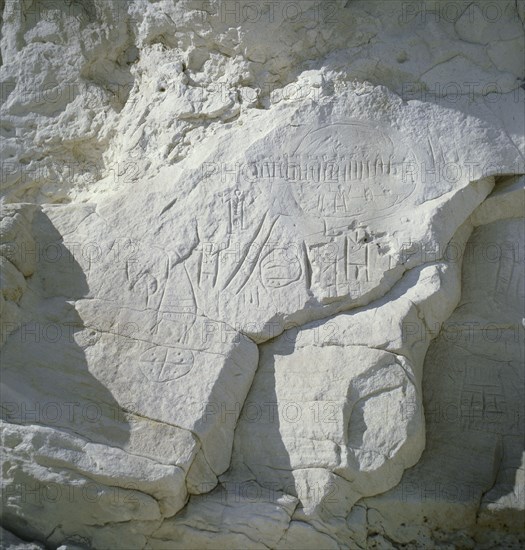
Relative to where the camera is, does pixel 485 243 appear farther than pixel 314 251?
Yes

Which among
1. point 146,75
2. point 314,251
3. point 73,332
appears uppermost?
point 146,75

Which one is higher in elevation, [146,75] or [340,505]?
[146,75]

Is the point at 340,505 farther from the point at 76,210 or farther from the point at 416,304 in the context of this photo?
the point at 76,210

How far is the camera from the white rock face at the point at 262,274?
180 inches

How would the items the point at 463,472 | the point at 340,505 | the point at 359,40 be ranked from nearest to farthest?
the point at 340,505 → the point at 463,472 → the point at 359,40

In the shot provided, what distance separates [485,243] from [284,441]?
1.72 meters

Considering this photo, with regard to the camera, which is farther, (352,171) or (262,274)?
(352,171)

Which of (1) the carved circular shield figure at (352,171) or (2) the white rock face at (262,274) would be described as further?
(1) the carved circular shield figure at (352,171)

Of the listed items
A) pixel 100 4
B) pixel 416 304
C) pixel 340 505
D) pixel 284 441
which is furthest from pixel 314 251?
pixel 100 4

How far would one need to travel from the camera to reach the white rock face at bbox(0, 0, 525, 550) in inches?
180

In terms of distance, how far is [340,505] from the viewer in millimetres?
4691

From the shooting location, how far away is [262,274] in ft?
16.1

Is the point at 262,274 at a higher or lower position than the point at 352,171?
lower

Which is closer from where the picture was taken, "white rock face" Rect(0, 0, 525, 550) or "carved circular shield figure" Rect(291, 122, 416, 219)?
"white rock face" Rect(0, 0, 525, 550)
